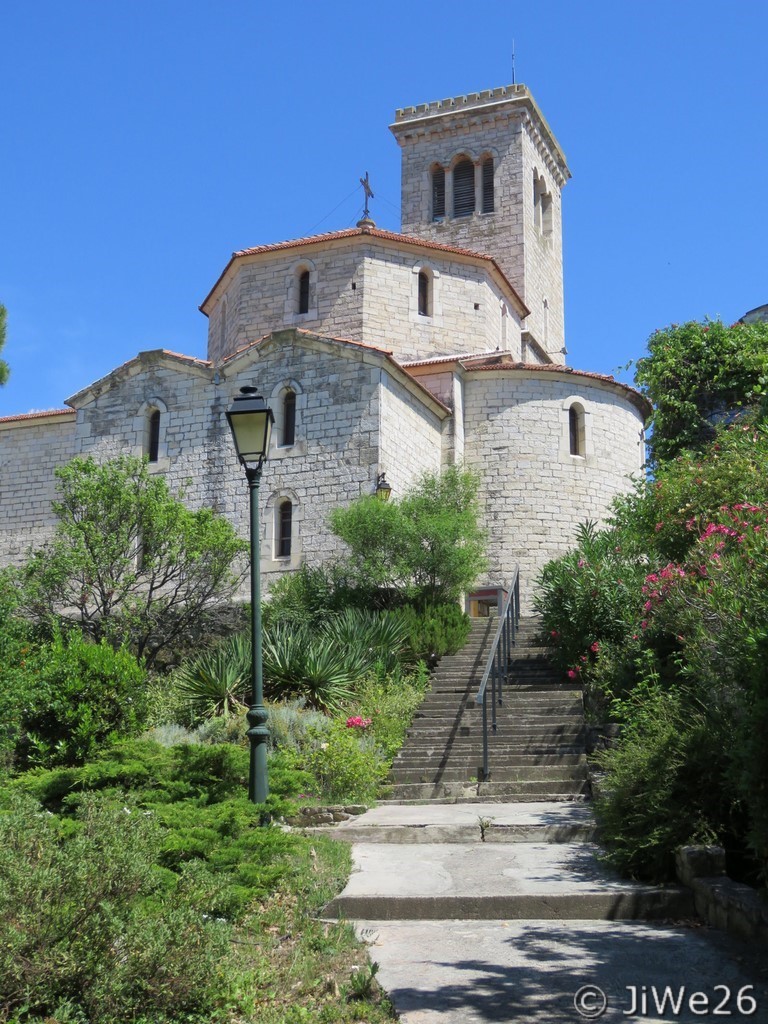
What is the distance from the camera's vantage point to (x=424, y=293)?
26344 millimetres

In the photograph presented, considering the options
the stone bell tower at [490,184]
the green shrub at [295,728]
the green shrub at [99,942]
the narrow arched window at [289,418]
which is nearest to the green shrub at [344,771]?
the green shrub at [295,728]

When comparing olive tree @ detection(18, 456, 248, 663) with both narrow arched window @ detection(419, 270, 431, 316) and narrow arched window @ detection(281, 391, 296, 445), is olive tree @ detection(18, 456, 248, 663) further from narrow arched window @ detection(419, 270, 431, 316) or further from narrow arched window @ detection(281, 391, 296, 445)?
narrow arched window @ detection(419, 270, 431, 316)

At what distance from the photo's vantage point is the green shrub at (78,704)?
1262cm

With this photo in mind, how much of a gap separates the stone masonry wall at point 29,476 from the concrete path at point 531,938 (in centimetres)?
1762

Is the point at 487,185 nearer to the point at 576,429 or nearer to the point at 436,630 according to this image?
the point at 576,429

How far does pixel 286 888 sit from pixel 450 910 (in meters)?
1.14

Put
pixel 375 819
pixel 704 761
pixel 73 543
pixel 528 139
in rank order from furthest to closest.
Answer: pixel 528 139, pixel 73 543, pixel 375 819, pixel 704 761

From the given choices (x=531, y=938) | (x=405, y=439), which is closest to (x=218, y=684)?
(x=405, y=439)

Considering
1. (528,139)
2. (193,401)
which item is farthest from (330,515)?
(528,139)

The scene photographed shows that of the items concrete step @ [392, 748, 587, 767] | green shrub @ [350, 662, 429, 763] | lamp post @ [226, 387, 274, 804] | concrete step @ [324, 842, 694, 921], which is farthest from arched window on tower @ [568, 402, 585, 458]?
concrete step @ [324, 842, 694, 921]

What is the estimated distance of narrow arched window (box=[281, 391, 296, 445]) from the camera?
69.6 ft

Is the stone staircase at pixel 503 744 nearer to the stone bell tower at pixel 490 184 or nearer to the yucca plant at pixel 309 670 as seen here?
the yucca plant at pixel 309 670

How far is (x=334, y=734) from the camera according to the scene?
12078 millimetres

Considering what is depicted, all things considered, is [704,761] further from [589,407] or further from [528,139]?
[528,139]
